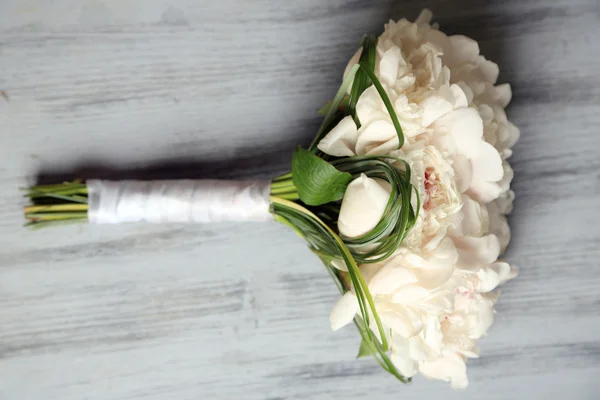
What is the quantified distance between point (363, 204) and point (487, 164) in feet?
0.56

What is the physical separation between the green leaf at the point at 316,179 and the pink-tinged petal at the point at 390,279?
111 mm

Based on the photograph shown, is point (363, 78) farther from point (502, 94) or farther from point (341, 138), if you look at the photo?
point (502, 94)

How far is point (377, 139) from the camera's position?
598mm

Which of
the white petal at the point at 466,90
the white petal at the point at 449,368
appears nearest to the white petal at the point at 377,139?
the white petal at the point at 466,90

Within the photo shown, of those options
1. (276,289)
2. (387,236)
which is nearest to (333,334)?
(276,289)

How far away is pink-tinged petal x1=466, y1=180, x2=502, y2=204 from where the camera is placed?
25.0 inches

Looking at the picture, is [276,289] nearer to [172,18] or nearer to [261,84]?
[261,84]

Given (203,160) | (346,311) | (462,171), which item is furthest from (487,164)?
(203,160)

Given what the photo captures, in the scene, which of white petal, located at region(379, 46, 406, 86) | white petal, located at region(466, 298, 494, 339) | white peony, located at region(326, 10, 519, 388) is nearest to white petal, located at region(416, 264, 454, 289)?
white peony, located at region(326, 10, 519, 388)

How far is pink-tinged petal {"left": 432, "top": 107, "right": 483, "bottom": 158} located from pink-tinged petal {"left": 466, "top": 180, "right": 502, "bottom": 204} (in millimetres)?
61

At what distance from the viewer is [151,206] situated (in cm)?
75

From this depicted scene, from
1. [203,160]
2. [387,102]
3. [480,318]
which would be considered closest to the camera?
[387,102]

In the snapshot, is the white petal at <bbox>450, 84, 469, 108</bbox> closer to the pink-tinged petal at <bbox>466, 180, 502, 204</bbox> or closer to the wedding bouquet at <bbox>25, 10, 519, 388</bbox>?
the wedding bouquet at <bbox>25, 10, 519, 388</bbox>

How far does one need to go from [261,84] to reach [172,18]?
0.58 ft
